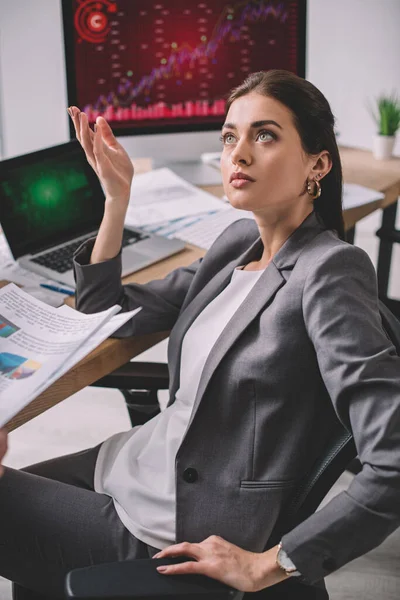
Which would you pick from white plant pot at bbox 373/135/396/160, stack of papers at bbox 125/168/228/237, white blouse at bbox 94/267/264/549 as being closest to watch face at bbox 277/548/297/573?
white blouse at bbox 94/267/264/549

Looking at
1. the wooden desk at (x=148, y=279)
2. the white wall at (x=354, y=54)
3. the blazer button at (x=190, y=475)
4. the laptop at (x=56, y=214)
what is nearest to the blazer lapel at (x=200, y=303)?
the wooden desk at (x=148, y=279)

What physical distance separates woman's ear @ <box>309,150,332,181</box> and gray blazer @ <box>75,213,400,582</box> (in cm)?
7

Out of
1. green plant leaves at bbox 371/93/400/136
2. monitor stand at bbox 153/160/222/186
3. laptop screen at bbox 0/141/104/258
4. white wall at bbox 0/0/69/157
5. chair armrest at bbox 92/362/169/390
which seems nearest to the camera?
chair armrest at bbox 92/362/169/390

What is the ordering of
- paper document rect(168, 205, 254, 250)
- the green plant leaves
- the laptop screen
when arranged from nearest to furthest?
the laptop screen, paper document rect(168, 205, 254, 250), the green plant leaves

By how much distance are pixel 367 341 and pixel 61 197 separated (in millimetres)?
1001

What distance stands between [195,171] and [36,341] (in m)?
1.39

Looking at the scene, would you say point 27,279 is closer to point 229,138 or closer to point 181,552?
point 229,138

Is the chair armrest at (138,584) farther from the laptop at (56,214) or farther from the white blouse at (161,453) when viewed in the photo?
the laptop at (56,214)

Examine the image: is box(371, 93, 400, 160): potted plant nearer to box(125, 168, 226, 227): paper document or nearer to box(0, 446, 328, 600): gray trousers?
box(125, 168, 226, 227): paper document

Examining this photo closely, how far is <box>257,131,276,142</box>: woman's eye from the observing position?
124 centimetres

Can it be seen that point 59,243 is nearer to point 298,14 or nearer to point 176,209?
point 176,209

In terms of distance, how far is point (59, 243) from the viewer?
1.81 meters

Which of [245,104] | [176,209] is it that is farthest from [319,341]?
[176,209]

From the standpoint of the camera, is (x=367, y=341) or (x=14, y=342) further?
(x=14, y=342)
